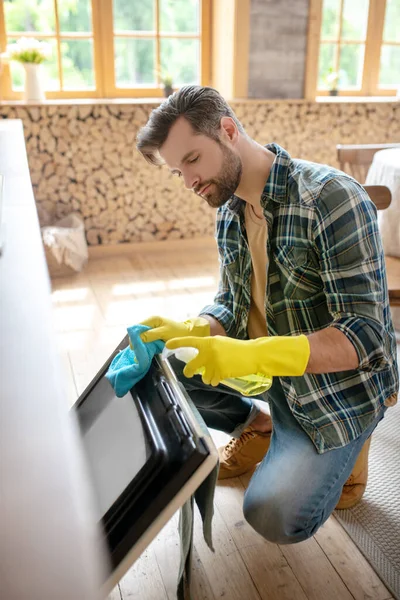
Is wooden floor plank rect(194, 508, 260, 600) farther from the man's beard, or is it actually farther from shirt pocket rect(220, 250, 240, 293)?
the man's beard

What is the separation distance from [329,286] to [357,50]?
3.61m

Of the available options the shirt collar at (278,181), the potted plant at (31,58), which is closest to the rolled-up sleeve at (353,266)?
the shirt collar at (278,181)

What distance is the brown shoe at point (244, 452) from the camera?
5.50 ft

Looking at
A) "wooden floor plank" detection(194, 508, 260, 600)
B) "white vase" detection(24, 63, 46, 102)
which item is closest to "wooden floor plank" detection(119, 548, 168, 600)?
"wooden floor plank" detection(194, 508, 260, 600)

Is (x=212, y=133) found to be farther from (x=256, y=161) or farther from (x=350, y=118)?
(x=350, y=118)

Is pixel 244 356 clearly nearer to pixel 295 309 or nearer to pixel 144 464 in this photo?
pixel 295 309

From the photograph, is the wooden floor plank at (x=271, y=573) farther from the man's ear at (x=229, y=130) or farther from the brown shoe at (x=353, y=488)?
the man's ear at (x=229, y=130)

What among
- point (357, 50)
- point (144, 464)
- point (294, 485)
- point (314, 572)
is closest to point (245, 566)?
point (314, 572)

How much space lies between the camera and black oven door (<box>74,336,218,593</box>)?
0.82 meters

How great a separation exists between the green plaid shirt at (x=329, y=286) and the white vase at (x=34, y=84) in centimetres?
252

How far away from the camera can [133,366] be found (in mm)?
1123

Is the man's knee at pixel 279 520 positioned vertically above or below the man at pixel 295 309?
below

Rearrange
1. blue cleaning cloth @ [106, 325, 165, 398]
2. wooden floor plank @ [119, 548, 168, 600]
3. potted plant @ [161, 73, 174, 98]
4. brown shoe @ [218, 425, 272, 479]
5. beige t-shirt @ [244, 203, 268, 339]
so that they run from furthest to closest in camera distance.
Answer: potted plant @ [161, 73, 174, 98] → brown shoe @ [218, 425, 272, 479] → beige t-shirt @ [244, 203, 268, 339] → wooden floor plank @ [119, 548, 168, 600] → blue cleaning cloth @ [106, 325, 165, 398]

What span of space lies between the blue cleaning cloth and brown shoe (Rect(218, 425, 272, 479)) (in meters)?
0.60
